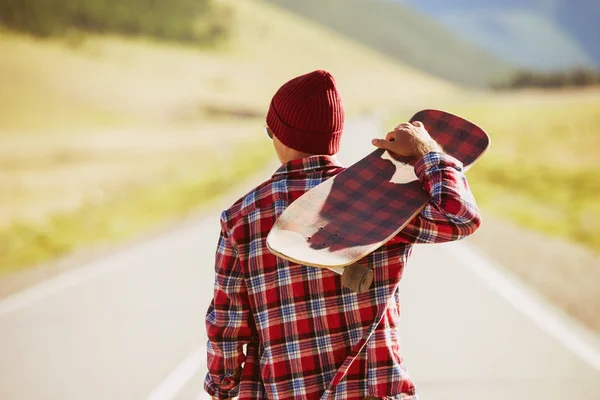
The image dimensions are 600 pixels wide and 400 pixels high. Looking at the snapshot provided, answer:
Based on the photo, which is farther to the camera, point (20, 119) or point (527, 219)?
point (20, 119)

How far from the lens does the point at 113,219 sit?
57.2 feet

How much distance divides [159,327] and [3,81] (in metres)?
77.8

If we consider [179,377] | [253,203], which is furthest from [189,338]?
[253,203]

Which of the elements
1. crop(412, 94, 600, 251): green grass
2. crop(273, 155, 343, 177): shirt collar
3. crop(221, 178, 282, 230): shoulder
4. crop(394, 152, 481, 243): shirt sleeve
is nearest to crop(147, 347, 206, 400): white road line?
crop(221, 178, 282, 230): shoulder

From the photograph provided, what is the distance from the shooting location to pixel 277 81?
12594cm

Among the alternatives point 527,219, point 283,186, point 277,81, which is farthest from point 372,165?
point 277,81

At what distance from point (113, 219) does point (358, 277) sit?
16113 mm

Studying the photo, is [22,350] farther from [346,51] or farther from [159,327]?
[346,51]

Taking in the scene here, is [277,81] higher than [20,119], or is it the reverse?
[277,81]

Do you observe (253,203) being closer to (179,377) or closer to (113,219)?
(179,377)

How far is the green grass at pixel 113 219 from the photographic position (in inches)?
518

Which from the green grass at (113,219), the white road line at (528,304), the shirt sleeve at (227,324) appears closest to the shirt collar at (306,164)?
the shirt sleeve at (227,324)

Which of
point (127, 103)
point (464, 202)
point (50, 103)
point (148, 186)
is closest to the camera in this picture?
point (464, 202)

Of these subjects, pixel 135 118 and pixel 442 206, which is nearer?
pixel 442 206
